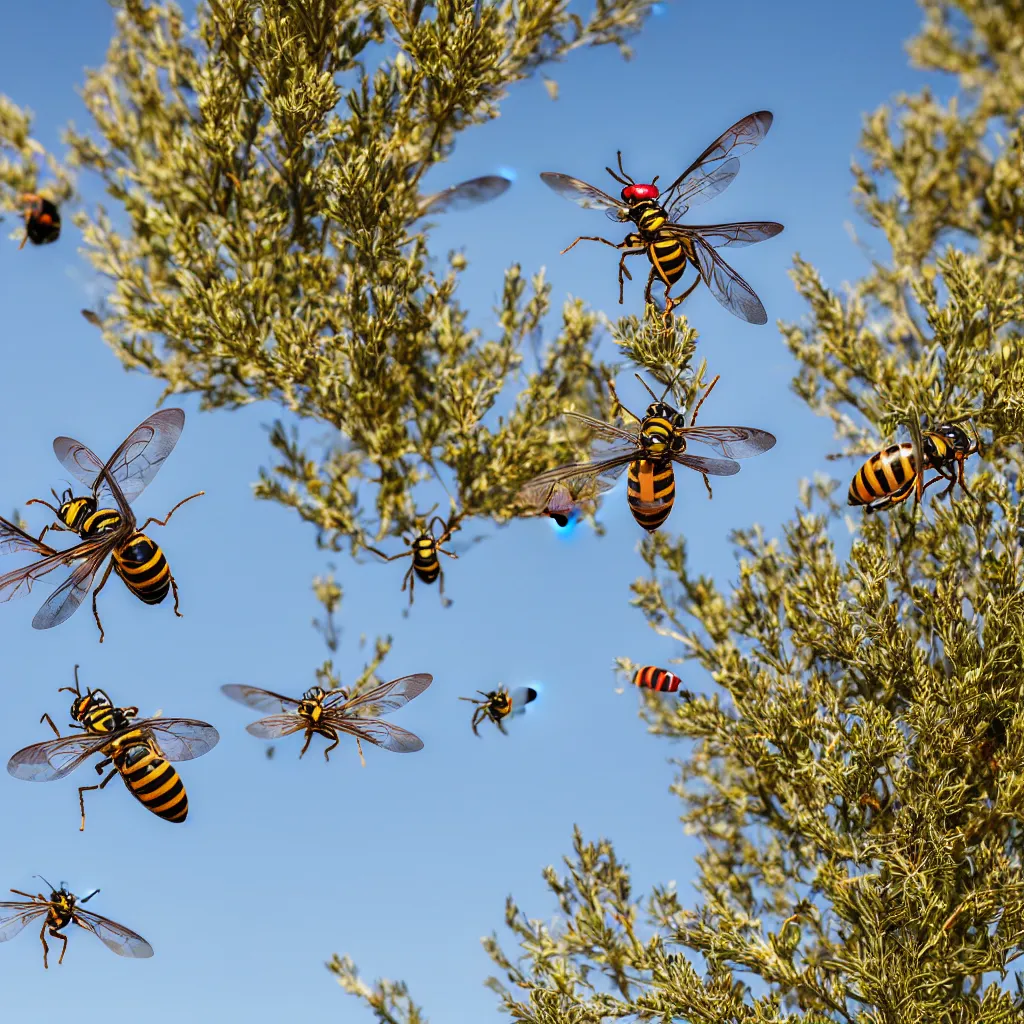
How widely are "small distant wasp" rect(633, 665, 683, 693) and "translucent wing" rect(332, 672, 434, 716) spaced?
1.99m

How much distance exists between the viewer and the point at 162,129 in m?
11.2

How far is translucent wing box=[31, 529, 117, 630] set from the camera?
23.5 feet

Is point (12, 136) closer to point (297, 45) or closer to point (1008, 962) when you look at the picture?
point (297, 45)

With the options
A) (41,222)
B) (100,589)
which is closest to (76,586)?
(100,589)

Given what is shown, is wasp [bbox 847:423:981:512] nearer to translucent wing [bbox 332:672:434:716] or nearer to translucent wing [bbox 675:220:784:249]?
translucent wing [bbox 675:220:784:249]

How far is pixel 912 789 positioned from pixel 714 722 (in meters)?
1.73

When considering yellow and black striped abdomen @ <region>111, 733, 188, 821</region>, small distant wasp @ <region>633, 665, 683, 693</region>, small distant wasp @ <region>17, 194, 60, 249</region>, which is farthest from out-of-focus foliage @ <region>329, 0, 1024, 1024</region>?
small distant wasp @ <region>17, 194, 60, 249</region>

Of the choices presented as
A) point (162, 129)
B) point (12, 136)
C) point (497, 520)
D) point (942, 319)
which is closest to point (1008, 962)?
point (942, 319)

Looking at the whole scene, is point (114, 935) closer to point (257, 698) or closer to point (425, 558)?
point (257, 698)

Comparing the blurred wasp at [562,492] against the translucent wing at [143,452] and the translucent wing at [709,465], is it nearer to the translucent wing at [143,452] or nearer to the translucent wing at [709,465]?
the translucent wing at [709,465]

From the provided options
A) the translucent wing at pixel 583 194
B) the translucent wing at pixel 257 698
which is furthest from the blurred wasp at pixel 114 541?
the translucent wing at pixel 583 194

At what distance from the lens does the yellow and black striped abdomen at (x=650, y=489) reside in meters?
6.77

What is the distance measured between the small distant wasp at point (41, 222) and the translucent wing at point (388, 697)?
5819 millimetres

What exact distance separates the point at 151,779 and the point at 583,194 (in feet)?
16.1
